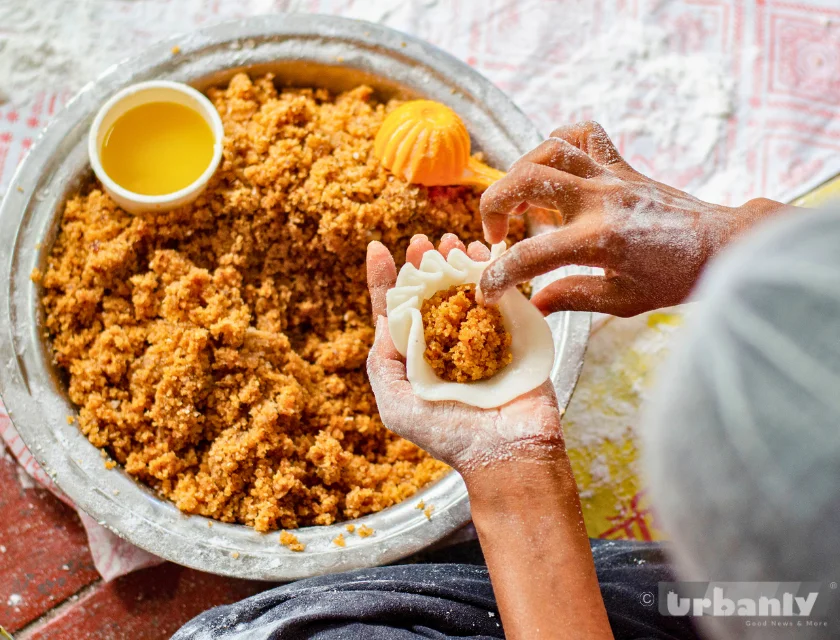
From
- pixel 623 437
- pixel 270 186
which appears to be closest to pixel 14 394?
pixel 270 186

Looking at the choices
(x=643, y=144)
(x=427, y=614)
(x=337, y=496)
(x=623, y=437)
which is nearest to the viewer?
(x=427, y=614)

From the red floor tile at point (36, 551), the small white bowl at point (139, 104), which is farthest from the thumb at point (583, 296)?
the red floor tile at point (36, 551)

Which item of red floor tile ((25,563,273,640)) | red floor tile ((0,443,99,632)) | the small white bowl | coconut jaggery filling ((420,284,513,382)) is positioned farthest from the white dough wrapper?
red floor tile ((0,443,99,632))

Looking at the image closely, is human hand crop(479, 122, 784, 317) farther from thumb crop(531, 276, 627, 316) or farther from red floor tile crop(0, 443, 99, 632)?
red floor tile crop(0, 443, 99, 632)

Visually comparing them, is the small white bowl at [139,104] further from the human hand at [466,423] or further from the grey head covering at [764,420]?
the grey head covering at [764,420]

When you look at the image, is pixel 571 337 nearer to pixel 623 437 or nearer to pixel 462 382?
pixel 462 382
